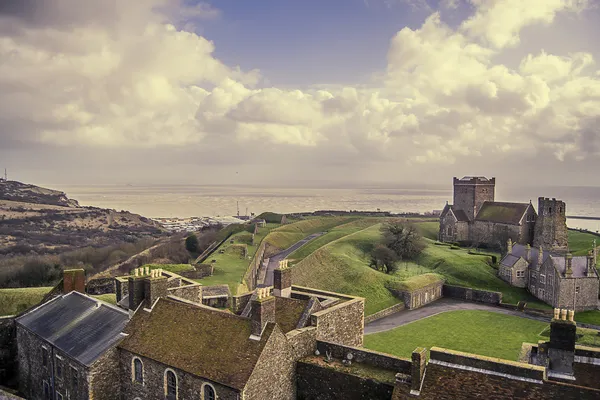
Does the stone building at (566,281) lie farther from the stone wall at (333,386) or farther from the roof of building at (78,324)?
the roof of building at (78,324)

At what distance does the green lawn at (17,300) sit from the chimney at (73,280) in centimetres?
1336

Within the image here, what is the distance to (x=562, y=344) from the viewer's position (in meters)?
13.0

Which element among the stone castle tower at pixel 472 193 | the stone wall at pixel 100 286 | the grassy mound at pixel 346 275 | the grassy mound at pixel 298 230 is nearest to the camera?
the stone wall at pixel 100 286

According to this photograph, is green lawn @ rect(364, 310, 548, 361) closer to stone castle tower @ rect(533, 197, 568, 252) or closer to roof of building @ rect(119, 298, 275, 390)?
roof of building @ rect(119, 298, 275, 390)

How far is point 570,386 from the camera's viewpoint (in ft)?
38.8

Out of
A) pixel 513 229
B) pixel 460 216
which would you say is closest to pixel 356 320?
pixel 513 229

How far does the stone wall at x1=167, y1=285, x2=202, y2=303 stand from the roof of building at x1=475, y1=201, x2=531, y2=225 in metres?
57.8

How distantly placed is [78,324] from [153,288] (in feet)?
14.0

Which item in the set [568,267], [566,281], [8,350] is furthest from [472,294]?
[8,350]

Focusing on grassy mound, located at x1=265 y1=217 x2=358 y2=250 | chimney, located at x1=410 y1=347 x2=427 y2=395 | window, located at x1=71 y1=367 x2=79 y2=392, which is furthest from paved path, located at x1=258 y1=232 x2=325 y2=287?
chimney, located at x1=410 y1=347 x2=427 y2=395

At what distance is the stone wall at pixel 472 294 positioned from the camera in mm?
47219

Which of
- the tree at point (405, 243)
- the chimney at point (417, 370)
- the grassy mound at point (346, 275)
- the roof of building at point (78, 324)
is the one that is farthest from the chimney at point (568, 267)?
the roof of building at point (78, 324)

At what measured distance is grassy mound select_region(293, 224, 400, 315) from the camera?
45.0 meters

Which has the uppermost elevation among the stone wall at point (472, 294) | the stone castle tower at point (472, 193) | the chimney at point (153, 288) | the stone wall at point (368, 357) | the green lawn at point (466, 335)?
the stone castle tower at point (472, 193)
